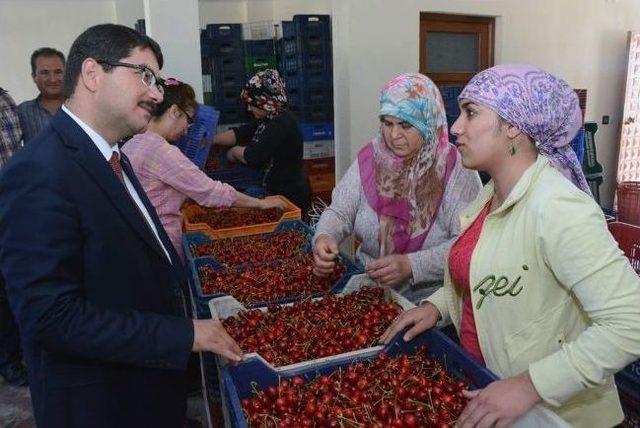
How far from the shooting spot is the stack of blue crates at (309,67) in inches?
180

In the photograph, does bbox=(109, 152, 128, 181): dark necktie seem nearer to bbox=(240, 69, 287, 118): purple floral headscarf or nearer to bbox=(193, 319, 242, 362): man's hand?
bbox=(193, 319, 242, 362): man's hand

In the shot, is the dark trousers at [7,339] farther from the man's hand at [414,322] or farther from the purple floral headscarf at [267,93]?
the man's hand at [414,322]

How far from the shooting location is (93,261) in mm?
1266

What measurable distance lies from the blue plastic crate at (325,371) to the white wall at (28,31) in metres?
5.80

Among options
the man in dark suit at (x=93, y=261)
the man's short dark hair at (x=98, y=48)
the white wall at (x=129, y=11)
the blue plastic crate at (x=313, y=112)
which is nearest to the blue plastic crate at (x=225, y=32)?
the blue plastic crate at (x=313, y=112)

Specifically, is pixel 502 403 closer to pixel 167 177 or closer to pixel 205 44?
pixel 167 177

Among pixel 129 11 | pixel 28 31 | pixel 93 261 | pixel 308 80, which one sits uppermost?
pixel 129 11

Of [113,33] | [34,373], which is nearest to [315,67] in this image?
[113,33]

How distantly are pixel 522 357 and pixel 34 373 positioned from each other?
1327mm

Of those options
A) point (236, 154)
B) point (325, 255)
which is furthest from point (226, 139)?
point (325, 255)

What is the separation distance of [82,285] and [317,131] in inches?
150

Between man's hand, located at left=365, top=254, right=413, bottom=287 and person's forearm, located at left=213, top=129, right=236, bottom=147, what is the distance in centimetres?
243

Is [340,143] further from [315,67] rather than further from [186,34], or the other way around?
[186,34]

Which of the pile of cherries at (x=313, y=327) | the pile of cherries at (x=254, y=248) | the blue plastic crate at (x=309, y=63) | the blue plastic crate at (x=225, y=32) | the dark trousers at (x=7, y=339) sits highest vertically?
the blue plastic crate at (x=225, y=32)
